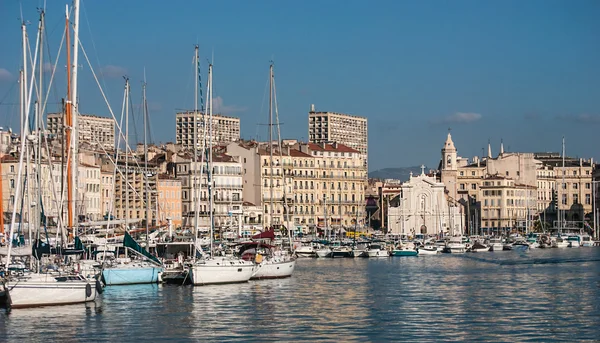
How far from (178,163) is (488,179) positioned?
5465 cm

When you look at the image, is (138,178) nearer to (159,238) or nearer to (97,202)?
(97,202)

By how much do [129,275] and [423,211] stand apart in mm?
97920

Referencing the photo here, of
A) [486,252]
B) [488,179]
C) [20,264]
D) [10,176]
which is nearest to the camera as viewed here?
[20,264]

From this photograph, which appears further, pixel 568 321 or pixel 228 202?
pixel 228 202

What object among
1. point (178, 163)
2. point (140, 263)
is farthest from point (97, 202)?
point (140, 263)

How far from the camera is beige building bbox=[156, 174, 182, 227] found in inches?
4663

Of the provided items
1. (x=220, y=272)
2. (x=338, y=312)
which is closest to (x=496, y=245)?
(x=220, y=272)

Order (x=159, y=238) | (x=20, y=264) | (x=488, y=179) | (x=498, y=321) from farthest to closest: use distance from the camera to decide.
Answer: (x=488, y=179), (x=159, y=238), (x=20, y=264), (x=498, y=321)

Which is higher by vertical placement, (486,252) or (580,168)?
(580,168)

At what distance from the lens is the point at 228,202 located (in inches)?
4815

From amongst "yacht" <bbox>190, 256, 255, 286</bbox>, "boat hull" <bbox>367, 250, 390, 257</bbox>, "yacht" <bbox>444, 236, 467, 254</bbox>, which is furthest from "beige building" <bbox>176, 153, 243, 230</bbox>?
"yacht" <bbox>190, 256, 255, 286</bbox>

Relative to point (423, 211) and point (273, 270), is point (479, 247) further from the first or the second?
point (273, 270)

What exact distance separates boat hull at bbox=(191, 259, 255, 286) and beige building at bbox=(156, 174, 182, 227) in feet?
185

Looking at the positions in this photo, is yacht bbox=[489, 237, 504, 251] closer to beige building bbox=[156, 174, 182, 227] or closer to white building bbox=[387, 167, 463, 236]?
white building bbox=[387, 167, 463, 236]
